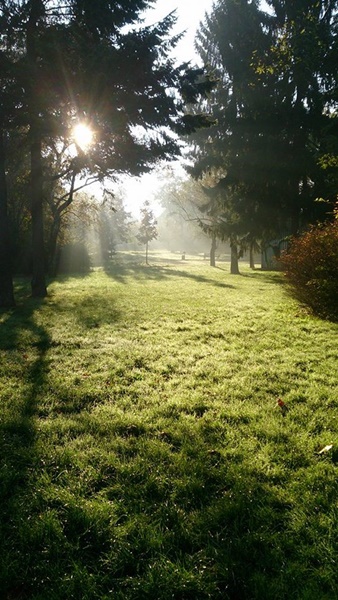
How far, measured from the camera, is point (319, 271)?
973cm

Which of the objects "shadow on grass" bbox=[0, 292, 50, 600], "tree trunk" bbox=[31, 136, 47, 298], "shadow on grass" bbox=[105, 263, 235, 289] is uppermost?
"tree trunk" bbox=[31, 136, 47, 298]

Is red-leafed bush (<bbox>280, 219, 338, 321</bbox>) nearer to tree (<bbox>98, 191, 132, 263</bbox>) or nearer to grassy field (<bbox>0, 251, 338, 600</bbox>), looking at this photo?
grassy field (<bbox>0, 251, 338, 600</bbox>)

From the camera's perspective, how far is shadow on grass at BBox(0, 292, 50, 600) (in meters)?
2.07

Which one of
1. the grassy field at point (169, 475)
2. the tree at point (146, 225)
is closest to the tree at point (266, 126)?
the grassy field at point (169, 475)

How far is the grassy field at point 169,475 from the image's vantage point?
6.64 feet

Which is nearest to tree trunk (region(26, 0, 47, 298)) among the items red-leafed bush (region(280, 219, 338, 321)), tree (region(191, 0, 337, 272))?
red-leafed bush (region(280, 219, 338, 321))

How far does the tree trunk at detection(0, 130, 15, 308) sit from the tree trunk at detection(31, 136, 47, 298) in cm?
196

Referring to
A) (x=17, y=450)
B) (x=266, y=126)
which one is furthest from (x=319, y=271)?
(x=266, y=126)

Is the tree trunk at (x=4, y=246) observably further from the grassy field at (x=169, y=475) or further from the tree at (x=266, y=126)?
the tree at (x=266, y=126)

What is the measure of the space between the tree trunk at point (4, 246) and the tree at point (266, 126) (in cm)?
1286

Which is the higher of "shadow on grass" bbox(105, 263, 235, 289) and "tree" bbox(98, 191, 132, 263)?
"tree" bbox(98, 191, 132, 263)

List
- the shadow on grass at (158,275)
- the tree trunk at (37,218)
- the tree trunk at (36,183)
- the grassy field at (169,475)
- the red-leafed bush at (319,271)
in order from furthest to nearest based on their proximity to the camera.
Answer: the shadow on grass at (158,275)
the tree trunk at (37,218)
the tree trunk at (36,183)
the red-leafed bush at (319,271)
the grassy field at (169,475)

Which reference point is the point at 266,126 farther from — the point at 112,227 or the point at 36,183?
the point at 112,227

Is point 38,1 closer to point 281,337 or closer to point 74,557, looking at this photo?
point 281,337
